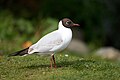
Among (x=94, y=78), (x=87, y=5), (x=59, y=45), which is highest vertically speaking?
(x=87, y=5)

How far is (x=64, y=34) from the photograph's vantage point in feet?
29.1

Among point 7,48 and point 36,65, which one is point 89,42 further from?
point 36,65

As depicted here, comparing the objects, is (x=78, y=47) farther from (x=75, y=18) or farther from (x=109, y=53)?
(x=75, y=18)

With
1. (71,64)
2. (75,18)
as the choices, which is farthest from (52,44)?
(75,18)

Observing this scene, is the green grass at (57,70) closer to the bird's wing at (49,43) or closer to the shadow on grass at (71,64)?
the shadow on grass at (71,64)

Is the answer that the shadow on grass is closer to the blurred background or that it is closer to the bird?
the bird

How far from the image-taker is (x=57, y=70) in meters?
8.89

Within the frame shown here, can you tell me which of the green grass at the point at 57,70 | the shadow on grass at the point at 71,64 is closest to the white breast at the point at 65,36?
the green grass at the point at 57,70

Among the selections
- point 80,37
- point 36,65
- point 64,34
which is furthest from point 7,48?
point 80,37

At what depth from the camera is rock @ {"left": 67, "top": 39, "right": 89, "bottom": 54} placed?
1789 cm

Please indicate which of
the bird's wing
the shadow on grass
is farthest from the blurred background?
the bird's wing

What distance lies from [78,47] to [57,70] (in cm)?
928

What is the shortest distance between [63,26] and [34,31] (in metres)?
8.18

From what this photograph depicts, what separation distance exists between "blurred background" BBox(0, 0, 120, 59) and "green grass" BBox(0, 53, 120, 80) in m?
6.83
